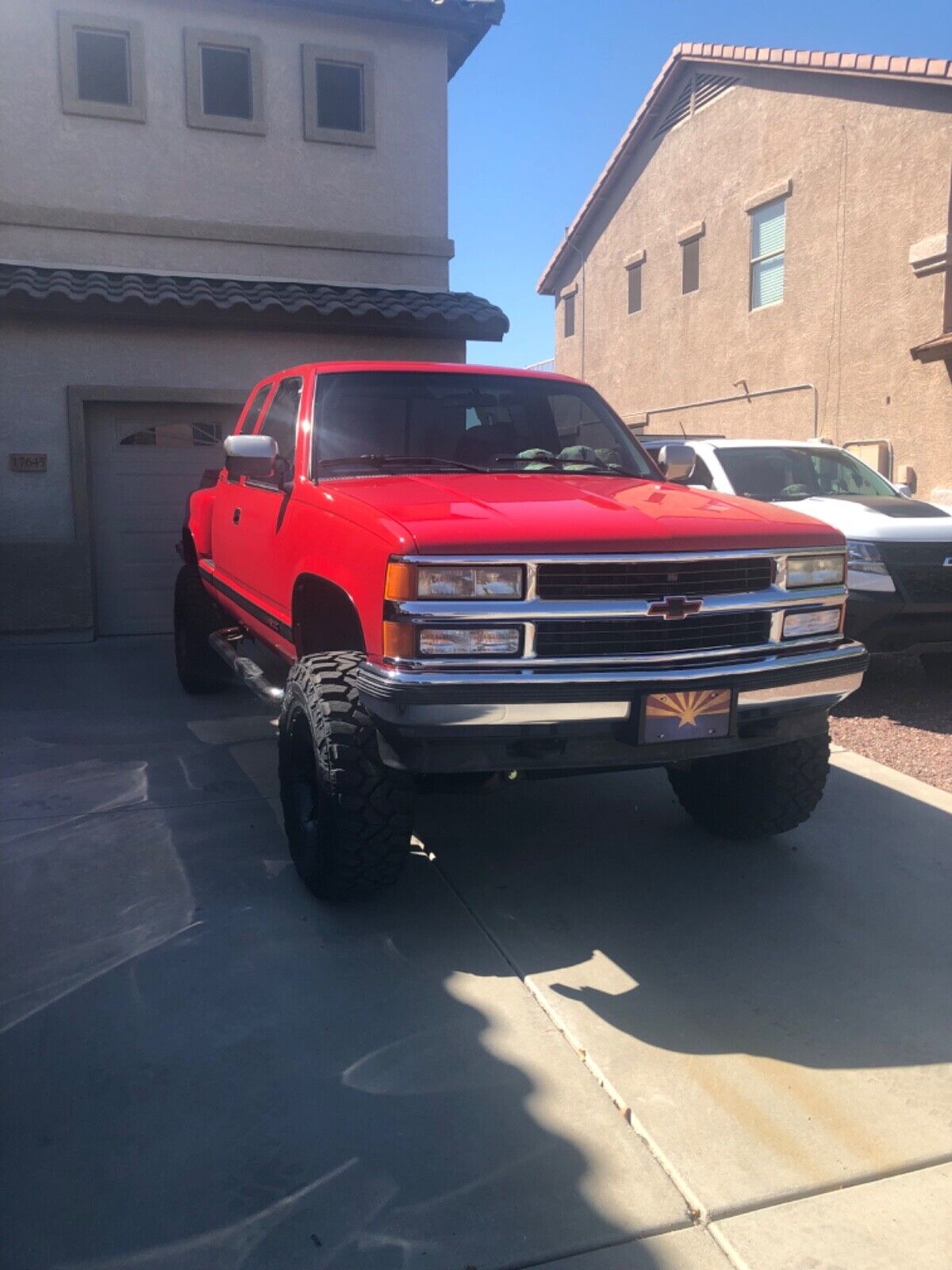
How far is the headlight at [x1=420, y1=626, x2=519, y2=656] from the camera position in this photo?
312cm

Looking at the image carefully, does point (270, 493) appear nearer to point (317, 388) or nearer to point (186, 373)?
point (317, 388)

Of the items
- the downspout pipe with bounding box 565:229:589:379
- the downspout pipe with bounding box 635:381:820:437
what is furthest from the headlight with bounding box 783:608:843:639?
the downspout pipe with bounding box 565:229:589:379

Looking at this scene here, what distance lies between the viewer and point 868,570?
252 inches

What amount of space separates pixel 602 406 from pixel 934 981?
291 centimetres

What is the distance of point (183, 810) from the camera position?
4754mm

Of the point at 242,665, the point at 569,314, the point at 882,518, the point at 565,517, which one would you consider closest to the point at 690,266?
the point at 569,314

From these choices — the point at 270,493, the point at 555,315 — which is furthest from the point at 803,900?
the point at 555,315

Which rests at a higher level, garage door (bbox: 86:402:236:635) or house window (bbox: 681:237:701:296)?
house window (bbox: 681:237:701:296)

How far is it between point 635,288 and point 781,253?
454 cm

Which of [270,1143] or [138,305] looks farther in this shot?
[138,305]

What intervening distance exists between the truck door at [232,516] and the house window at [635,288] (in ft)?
47.0

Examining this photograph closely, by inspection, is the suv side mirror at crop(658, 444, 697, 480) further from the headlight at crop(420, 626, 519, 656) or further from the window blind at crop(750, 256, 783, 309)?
the window blind at crop(750, 256, 783, 309)

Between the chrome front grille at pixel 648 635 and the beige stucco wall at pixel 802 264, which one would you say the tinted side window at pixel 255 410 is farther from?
the beige stucco wall at pixel 802 264

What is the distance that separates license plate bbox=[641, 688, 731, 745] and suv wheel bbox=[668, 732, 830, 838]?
2.18ft
